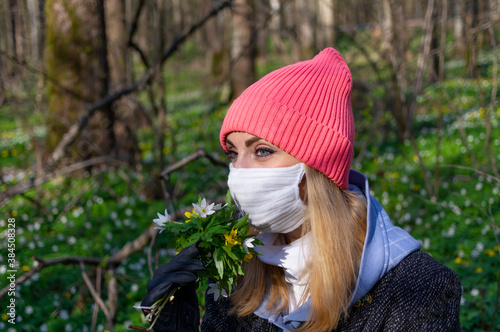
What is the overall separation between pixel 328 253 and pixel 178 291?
581 millimetres

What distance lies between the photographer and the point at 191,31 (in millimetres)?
3809

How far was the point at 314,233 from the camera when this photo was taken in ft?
5.09

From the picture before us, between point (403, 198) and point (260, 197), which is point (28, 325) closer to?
point (260, 197)

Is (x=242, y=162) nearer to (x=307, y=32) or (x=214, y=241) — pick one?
(x=214, y=241)

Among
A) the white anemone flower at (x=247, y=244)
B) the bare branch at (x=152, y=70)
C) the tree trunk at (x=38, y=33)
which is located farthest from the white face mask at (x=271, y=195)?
the tree trunk at (x=38, y=33)

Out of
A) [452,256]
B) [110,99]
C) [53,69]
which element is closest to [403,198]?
[452,256]

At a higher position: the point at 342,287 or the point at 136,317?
the point at 342,287

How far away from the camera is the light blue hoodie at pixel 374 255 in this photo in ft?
4.86

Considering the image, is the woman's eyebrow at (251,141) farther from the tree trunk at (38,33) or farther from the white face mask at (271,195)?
the tree trunk at (38,33)

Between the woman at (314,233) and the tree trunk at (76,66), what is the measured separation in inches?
179

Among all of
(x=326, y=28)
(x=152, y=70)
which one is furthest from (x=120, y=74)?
(x=326, y=28)

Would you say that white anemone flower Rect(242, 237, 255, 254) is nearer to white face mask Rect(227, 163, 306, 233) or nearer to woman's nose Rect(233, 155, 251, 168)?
white face mask Rect(227, 163, 306, 233)

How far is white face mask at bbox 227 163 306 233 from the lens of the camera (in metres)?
1.59

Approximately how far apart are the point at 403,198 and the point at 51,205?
4193 mm
